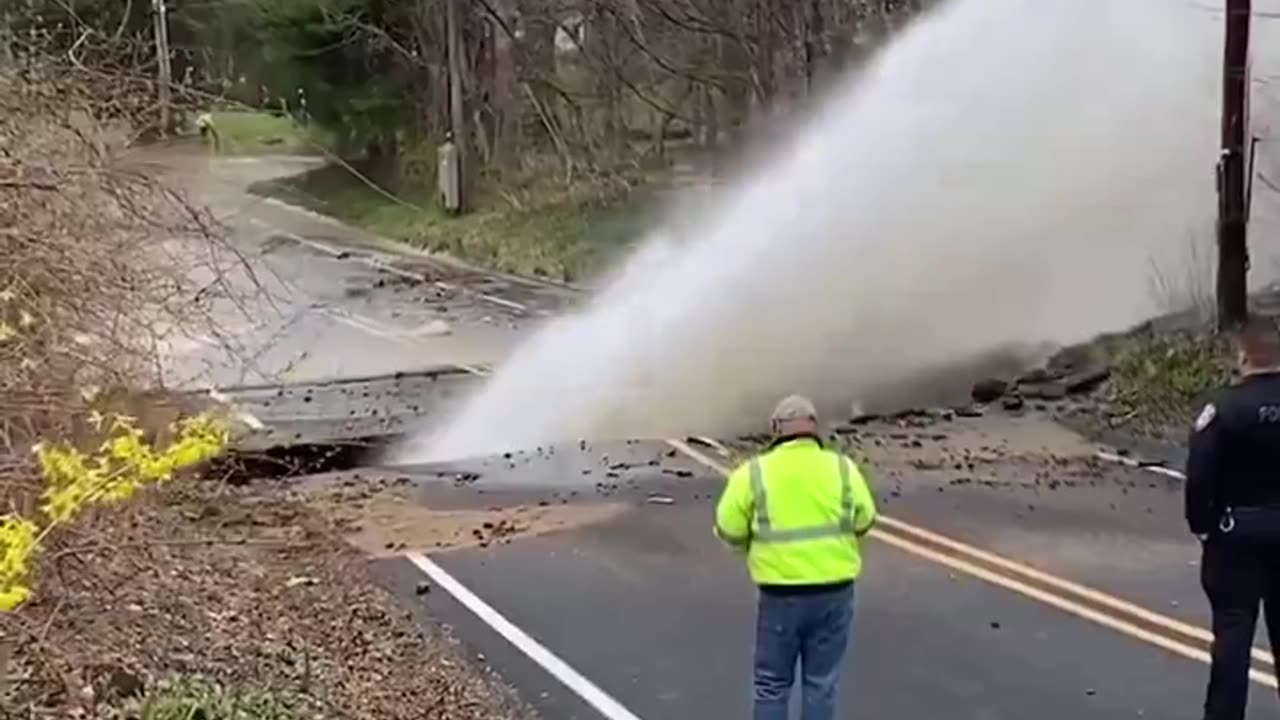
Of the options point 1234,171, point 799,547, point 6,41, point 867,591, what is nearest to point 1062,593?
point 867,591

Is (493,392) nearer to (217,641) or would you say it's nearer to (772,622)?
(217,641)

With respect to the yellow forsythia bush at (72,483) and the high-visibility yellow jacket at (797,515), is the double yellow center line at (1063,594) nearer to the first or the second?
the high-visibility yellow jacket at (797,515)

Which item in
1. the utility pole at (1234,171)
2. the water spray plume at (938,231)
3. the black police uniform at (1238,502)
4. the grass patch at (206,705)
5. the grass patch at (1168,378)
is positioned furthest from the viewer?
the water spray plume at (938,231)

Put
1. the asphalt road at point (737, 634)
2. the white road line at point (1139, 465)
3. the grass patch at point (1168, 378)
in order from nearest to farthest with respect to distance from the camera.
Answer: the asphalt road at point (737, 634), the white road line at point (1139, 465), the grass patch at point (1168, 378)

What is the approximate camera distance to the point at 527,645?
8617 millimetres

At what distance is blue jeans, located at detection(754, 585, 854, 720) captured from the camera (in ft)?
20.7

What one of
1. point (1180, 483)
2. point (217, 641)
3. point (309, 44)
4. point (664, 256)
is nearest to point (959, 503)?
point (1180, 483)

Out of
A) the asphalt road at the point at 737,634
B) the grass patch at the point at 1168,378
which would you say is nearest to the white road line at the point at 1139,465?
the grass patch at the point at 1168,378

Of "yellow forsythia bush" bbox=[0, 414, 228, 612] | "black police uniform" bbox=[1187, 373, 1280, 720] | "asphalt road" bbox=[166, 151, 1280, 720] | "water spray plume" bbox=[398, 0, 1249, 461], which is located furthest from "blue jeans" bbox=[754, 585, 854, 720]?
"water spray plume" bbox=[398, 0, 1249, 461]

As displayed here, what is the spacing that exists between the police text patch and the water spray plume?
8.23 m

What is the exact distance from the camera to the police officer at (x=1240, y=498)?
6391 millimetres

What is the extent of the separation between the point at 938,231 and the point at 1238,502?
11.2m

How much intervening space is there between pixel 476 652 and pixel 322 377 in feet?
34.6

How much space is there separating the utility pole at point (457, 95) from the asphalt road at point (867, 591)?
73.1 ft
